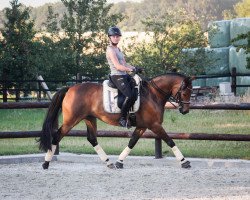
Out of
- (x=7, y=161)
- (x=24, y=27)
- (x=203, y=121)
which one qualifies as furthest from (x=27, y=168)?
(x=24, y=27)

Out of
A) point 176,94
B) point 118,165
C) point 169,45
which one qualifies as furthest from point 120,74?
point 169,45

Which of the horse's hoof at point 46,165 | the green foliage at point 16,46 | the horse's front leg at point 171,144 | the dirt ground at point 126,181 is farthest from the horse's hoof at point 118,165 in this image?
the green foliage at point 16,46

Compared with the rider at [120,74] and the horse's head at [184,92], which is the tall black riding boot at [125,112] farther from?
the horse's head at [184,92]

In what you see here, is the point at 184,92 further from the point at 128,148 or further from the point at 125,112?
the point at 128,148

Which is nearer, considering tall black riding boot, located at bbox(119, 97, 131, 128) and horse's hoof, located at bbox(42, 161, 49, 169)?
tall black riding boot, located at bbox(119, 97, 131, 128)

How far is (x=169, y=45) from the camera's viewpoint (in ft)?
80.4

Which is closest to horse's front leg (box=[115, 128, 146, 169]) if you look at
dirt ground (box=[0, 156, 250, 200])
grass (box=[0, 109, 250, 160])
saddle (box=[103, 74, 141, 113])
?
dirt ground (box=[0, 156, 250, 200])

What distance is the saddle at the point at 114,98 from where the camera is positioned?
10.6m

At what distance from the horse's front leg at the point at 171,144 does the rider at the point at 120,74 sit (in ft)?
1.78

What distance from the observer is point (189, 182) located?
29.8 feet

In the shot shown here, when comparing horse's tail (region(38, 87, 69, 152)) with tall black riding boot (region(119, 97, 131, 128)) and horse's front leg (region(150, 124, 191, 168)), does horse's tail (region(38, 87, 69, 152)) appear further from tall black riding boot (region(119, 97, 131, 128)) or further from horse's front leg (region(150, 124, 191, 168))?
horse's front leg (region(150, 124, 191, 168))

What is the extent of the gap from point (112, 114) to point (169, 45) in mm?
14117

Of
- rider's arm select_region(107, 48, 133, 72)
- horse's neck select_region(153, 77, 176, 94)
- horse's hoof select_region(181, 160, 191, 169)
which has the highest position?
rider's arm select_region(107, 48, 133, 72)

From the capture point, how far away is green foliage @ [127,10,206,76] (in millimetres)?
24016
